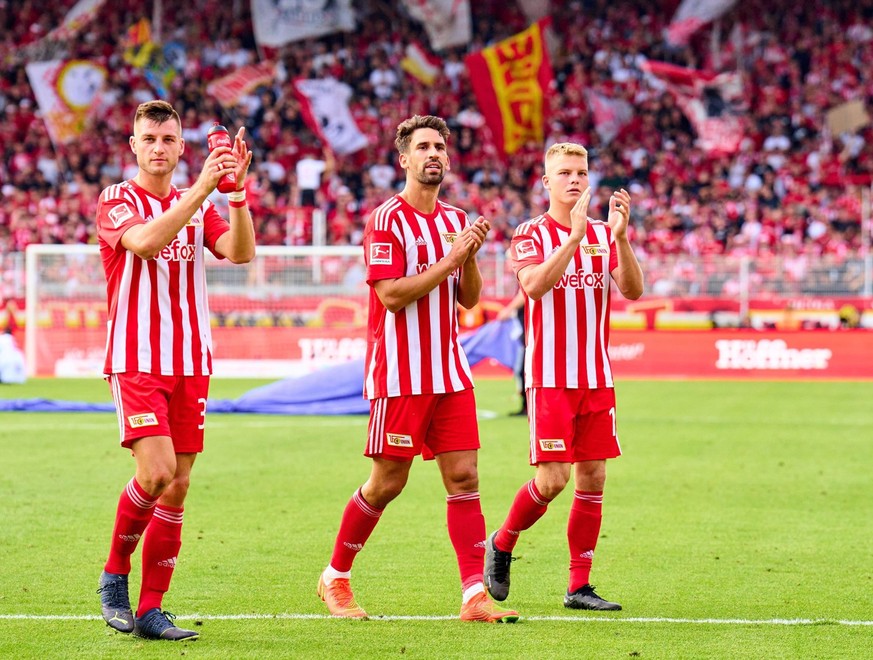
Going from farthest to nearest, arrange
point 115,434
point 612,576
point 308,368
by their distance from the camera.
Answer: point 308,368 < point 115,434 < point 612,576

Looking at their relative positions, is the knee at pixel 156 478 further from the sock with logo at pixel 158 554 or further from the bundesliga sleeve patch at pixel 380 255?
the bundesliga sleeve patch at pixel 380 255

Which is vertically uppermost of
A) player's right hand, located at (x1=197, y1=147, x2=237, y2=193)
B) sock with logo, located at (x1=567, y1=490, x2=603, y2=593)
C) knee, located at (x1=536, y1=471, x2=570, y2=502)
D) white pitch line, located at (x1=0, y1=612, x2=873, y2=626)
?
player's right hand, located at (x1=197, y1=147, x2=237, y2=193)

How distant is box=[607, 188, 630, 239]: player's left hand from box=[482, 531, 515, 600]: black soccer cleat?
5.27 ft

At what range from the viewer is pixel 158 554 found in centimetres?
578

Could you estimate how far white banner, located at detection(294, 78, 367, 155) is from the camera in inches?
1238

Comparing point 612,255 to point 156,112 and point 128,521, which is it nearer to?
point 156,112

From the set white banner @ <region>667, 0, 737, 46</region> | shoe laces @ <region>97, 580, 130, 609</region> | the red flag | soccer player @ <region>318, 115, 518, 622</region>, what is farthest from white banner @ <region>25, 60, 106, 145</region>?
shoe laces @ <region>97, 580, 130, 609</region>

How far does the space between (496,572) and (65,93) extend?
90.6 feet

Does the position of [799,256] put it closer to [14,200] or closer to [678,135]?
[678,135]

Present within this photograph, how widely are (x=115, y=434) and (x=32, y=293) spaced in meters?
10.4

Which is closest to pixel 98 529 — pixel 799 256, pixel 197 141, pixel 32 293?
pixel 32 293

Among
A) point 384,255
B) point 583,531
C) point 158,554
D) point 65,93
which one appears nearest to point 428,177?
point 384,255

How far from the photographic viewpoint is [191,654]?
5.29 m

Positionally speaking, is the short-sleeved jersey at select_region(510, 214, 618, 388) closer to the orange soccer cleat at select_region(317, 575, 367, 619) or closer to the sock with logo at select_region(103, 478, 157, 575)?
the orange soccer cleat at select_region(317, 575, 367, 619)
